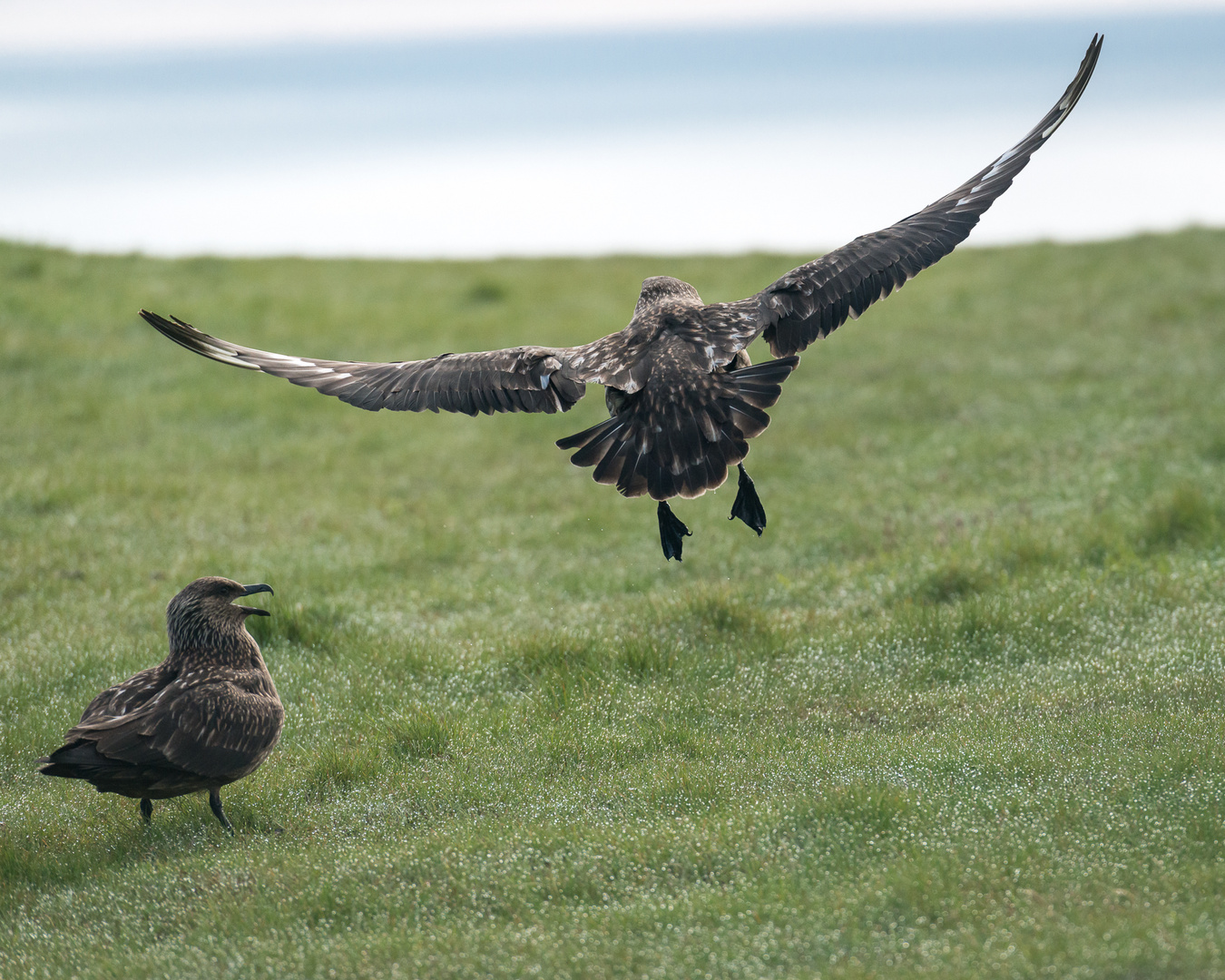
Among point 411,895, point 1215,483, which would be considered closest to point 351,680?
point 411,895

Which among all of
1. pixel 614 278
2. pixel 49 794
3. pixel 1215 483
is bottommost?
pixel 49 794

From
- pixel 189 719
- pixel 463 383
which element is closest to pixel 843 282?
pixel 463 383

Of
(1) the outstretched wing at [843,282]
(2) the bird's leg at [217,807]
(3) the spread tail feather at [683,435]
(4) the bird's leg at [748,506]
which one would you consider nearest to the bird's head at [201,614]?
(2) the bird's leg at [217,807]

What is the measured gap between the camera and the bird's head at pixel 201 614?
236 inches

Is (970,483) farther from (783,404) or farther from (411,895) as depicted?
(411,895)

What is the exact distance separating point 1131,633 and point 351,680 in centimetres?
480

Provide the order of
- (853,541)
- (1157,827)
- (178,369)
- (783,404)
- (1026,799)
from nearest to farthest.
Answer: (1157,827), (1026,799), (853,541), (783,404), (178,369)

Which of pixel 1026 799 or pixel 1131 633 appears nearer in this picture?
pixel 1026 799

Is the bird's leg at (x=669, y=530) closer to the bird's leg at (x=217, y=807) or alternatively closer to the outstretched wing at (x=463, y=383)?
the outstretched wing at (x=463, y=383)

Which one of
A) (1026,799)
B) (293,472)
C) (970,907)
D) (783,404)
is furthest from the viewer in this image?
(783,404)

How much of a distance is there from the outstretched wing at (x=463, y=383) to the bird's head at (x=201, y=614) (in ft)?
4.56

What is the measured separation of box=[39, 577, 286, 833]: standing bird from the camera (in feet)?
17.4

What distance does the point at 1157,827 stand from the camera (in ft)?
15.9

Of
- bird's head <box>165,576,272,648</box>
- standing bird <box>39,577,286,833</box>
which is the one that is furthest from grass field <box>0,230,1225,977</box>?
bird's head <box>165,576,272,648</box>
